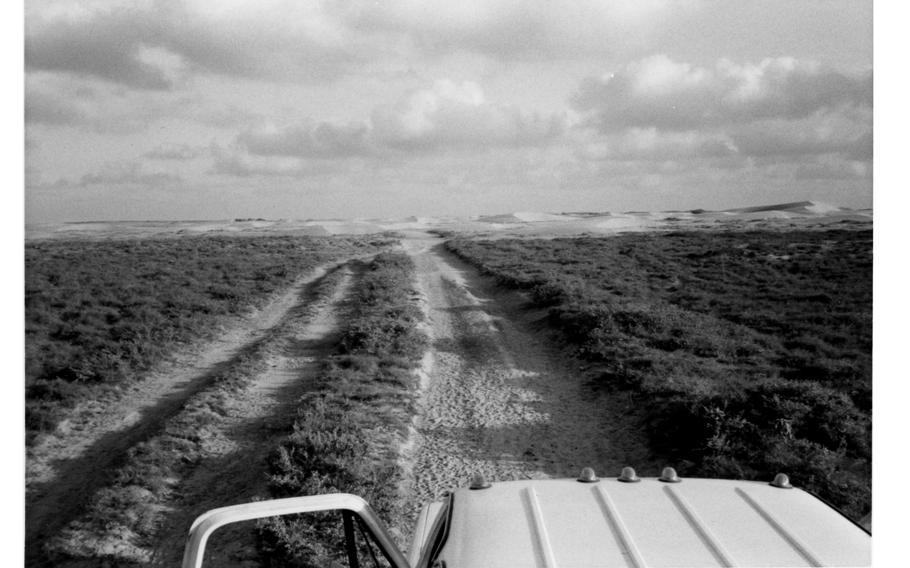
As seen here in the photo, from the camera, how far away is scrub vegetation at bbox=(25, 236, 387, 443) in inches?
380

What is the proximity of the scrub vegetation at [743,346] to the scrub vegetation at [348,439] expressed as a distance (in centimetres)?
339

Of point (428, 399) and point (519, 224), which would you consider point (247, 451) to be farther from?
point (519, 224)

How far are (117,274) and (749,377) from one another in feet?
50.6

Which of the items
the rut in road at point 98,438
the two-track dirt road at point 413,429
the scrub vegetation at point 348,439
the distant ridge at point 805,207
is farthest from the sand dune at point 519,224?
the scrub vegetation at point 348,439

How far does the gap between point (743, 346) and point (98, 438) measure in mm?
10785

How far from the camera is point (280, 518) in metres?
5.82

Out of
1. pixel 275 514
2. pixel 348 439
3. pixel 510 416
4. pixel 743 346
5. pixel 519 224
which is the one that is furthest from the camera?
→ pixel 519 224

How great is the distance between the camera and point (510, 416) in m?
8.80

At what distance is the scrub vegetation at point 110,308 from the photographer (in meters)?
9.64

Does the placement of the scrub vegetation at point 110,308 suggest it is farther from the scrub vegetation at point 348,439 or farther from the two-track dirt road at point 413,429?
the scrub vegetation at point 348,439

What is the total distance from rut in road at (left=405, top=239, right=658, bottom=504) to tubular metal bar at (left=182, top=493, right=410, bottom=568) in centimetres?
376

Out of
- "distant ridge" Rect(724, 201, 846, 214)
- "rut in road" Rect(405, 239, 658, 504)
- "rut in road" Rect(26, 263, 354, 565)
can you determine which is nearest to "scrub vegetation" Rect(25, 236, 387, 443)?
"rut in road" Rect(26, 263, 354, 565)

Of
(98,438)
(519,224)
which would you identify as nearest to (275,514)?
(98,438)
